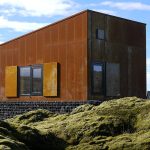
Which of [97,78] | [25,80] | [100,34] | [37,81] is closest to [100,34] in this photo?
[100,34]

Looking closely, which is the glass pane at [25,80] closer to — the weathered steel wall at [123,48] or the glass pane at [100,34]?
the weathered steel wall at [123,48]

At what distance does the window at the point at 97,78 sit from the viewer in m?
19.2

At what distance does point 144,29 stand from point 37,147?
15.9m

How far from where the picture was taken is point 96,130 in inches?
289

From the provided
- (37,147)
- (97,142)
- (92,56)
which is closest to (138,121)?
(97,142)

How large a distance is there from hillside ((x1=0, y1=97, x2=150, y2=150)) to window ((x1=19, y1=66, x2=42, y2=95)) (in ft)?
41.7

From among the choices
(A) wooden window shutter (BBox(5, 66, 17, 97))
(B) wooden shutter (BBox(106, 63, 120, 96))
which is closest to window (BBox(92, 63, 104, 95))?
(B) wooden shutter (BBox(106, 63, 120, 96))

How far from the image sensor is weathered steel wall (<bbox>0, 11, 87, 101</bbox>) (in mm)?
19125

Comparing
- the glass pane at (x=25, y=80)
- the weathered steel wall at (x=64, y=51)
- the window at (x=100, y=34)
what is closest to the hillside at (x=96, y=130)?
the weathered steel wall at (x=64, y=51)

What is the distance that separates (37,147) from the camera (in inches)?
279

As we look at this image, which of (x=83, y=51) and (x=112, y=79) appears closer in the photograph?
(x=83, y=51)

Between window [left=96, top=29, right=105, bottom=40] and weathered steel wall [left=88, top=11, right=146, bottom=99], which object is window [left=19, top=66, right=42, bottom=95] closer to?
weathered steel wall [left=88, top=11, right=146, bottom=99]

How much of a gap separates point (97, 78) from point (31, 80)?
3472 mm

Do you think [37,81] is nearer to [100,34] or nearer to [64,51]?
[64,51]
